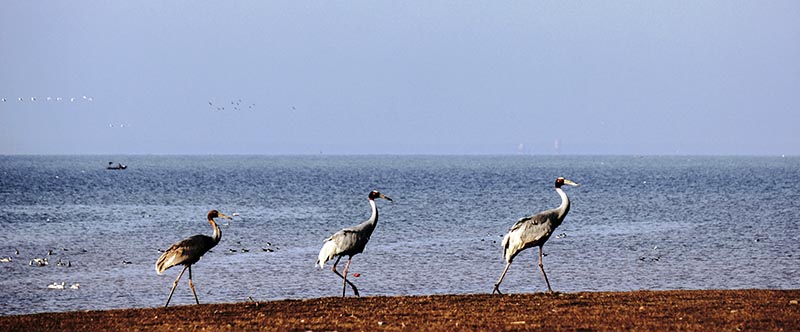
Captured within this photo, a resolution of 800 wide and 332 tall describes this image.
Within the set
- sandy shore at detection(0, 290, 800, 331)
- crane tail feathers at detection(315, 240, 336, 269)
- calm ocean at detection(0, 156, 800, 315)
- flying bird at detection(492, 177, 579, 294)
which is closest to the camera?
sandy shore at detection(0, 290, 800, 331)

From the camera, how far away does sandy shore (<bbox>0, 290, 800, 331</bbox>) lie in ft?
51.1

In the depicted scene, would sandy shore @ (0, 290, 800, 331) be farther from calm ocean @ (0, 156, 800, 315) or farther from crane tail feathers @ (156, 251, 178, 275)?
calm ocean @ (0, 156, 800, 315)

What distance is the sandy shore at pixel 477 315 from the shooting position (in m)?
15.6

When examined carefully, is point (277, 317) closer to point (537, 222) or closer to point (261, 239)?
point (537, 222)

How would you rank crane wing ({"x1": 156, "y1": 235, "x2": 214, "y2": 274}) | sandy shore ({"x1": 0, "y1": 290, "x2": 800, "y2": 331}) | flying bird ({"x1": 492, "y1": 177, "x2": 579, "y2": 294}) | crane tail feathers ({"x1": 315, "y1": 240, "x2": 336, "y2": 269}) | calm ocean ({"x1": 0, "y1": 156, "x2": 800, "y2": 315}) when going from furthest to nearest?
calm ocean ({"x1": 0, "y1": 156, "x2": 800, "y2": 315}), crane tail feathers ({"x1": 315, "y1": 240, "x2": 336, "y2": 269}), flying bird ({"x1": 492, "y1": 177, "x2": 579, "y2": 294}), crane wing ({"x1": 156, "y1": 235, "x2": 214, "y2": 274}), sandy shore ({"x1": 0, "y1": 290, "x2": 800, "y2": 331})

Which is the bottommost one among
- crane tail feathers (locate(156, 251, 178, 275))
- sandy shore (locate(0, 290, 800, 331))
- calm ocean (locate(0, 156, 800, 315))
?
calm ocean (locate(0, 156, 800, 315))

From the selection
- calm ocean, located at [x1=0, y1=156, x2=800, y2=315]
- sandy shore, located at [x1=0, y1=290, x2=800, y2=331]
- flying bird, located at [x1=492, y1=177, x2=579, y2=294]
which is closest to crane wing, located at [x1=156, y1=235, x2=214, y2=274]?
sandy shore, located at [x1=0, y1=290, x2=800, y2=331]

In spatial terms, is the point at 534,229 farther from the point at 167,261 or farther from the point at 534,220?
the point at 167,261

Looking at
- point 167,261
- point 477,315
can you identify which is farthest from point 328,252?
point 477,315

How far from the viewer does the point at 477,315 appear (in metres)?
16.7

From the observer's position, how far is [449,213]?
199 ft

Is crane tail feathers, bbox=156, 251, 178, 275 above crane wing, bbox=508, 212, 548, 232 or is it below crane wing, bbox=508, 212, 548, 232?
below

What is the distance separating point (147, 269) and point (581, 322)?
18.5 m

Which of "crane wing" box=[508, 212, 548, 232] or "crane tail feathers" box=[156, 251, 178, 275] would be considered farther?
"crane wing" box=[508, 212, 548, 232]
